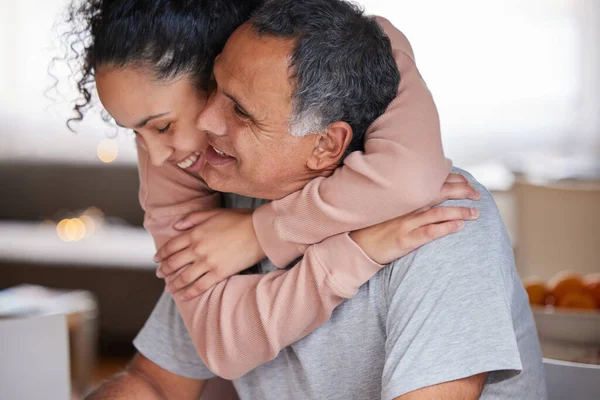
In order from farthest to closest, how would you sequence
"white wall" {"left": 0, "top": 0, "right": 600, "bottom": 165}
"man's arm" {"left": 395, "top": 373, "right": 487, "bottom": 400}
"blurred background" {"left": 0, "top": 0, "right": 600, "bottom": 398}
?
"white wall" {"left": 0, "top": 0, "right": 600, "bottom": 165} → "blurred background" {"left": 0, "top": 0, "right": 600, "bottom": 398} → "man's arm" {"left": 395, "top": 373, "right": 487, "bottom": 400}

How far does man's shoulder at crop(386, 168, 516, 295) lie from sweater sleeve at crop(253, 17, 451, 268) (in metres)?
0.07

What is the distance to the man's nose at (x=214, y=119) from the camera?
1.31 m

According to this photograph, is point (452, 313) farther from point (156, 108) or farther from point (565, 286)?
point (565, 286)

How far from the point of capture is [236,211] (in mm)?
1440

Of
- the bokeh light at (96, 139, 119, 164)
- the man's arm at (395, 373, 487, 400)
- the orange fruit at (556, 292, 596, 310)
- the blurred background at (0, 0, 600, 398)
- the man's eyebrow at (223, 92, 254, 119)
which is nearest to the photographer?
the man's arm at (395, 373, 487, 400)

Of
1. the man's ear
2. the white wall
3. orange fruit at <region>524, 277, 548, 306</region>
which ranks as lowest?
the white wall

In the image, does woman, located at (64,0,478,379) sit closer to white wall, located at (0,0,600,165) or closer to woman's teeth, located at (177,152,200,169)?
woman's teeth, located at (177,152,200,169)

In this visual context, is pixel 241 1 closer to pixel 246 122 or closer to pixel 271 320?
pixel 246 122

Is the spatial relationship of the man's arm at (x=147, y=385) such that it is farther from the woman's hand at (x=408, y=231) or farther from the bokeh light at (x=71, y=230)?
the bokeh light at (x=71, y=230)

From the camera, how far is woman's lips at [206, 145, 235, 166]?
135 cm

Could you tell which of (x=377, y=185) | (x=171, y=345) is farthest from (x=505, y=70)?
(x=377, y=185)

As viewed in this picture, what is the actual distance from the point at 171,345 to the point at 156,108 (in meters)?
0.49

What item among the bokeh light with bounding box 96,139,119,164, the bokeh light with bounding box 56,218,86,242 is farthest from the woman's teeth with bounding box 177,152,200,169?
the bokeh light with bounding box 96,139,119,164

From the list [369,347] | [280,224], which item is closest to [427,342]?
[369,347]
